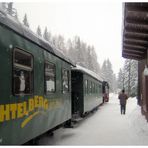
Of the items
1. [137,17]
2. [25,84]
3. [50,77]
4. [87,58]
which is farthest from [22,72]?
[87,58]

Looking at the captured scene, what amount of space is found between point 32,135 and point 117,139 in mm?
4213

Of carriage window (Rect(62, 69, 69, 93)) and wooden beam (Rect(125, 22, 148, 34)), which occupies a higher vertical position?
wooden beam (Rect(125, 22, 148, 34))

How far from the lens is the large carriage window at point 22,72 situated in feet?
19.9

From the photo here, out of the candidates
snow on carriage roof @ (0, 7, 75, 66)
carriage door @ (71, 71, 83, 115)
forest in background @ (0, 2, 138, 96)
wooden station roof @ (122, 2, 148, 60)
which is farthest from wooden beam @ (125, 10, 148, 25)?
forest in background @ (0, 2, 138, 96)

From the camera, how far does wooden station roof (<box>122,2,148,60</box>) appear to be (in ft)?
28.3

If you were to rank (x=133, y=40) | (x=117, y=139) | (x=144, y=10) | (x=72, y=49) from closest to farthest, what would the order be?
(x=144, y=10) < (x=117, y=139) < (x=133, y=40) < (x=72, y=49)

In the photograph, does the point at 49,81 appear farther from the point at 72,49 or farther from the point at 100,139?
the point at 72,49

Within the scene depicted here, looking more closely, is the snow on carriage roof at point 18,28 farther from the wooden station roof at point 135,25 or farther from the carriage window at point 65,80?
the wooden station roof at point 135,25

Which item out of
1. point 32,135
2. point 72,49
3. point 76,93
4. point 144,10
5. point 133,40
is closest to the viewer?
point 32,135

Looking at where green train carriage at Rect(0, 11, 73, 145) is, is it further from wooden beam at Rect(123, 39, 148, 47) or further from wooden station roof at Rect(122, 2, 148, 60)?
wooden beam at Rect(123, 39, 148, 47)

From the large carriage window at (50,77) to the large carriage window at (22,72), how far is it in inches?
53.2

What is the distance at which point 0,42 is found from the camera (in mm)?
5434

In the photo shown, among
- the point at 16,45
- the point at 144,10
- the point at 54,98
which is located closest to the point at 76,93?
the point at 54,98

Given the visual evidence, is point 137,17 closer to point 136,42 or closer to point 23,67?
point 136,42
